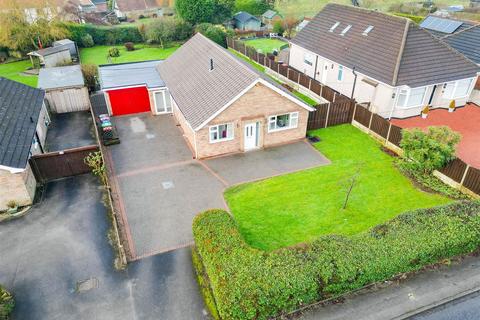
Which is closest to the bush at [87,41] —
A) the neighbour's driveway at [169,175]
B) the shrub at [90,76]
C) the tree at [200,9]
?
the tree at [200,9]

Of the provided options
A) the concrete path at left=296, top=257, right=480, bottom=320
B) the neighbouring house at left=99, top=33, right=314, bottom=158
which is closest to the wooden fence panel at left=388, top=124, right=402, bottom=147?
the neighbouring house at left=99, top=33, right=314, bottom=158

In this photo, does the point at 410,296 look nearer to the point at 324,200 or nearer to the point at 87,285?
the point at 324,200

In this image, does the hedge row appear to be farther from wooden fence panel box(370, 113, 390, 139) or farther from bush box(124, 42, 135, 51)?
bush box(124, 42, 135, 51)

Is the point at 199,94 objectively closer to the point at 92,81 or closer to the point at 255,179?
the point at 255,179

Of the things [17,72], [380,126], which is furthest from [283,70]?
[17,72]

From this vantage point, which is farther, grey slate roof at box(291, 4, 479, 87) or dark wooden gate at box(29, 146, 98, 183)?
grey slate roof at box(291, 4, 479, 87)

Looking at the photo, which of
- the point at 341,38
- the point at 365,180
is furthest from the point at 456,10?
the point at 365,180
